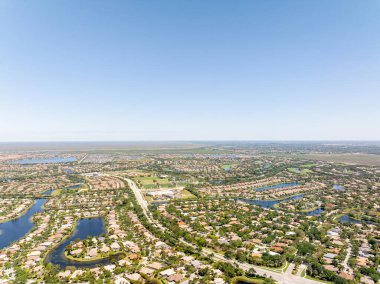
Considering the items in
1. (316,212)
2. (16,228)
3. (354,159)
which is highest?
(354,159)

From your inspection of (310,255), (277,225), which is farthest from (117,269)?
(277,225)

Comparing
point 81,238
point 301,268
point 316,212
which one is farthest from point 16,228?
point 316,212

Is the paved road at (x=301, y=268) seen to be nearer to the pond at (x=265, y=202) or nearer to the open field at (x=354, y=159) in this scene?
the pond at (x=265, y=202)

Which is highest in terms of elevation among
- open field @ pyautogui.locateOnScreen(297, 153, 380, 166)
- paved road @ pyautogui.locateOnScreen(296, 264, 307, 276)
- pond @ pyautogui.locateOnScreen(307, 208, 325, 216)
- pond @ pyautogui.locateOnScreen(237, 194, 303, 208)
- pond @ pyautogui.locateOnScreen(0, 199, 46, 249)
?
open field @ pyautogui.locateOnScreen(297, 153, 380, 166)

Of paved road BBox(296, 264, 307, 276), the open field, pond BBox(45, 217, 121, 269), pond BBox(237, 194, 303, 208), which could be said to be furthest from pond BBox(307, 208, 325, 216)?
the open field

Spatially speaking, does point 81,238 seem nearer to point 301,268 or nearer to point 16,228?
point 16,228

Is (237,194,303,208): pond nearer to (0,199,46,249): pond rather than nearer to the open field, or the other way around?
(0,199,46,249): pond
